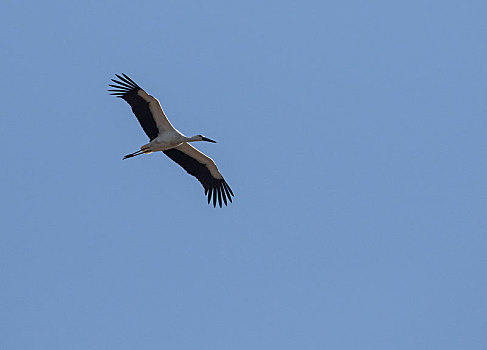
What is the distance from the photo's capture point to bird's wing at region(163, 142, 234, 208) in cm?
2848

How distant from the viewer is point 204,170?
2869 cm

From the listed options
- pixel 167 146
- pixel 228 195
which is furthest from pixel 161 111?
pixel 228 195

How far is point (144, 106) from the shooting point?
89.6 feet

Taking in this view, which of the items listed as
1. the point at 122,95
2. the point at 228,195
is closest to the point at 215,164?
the point at 228,195

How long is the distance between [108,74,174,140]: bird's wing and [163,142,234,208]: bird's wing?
1.11 meters

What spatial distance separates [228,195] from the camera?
2883cm

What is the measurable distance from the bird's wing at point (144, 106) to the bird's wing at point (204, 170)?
3.63ft

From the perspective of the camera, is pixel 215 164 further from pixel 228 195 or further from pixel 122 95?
pixel 122 95

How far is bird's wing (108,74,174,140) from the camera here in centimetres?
2719

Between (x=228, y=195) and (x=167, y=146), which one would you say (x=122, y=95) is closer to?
(x=167, y=146)

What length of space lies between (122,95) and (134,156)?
1553 millimetres

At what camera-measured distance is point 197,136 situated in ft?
92.3

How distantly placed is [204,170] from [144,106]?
239cm

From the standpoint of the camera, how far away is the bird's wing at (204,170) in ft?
93.5
